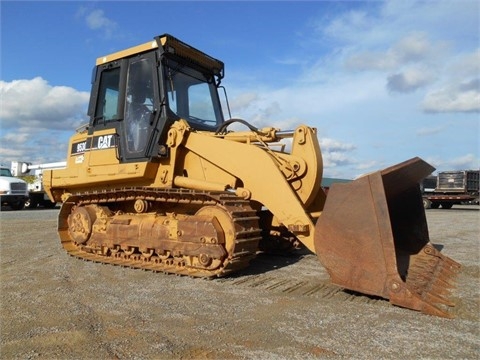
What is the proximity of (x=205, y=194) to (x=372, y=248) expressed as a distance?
2.47 meters

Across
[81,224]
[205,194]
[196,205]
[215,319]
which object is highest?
[205,194]

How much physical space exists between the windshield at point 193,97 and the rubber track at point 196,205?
1.49 metres

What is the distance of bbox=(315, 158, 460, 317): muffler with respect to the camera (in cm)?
454

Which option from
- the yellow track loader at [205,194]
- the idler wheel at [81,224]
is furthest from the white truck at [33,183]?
the idler wheel at [81,224]

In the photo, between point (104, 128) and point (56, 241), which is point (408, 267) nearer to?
point (104, 128)

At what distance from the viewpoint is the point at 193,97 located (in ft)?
A: 26.3

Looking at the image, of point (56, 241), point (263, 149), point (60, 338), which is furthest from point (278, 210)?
point (56, 241)

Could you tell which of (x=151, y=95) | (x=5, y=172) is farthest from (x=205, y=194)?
(x=5, y=172)

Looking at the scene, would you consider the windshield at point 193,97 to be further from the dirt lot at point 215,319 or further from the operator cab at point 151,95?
the dirt lot at point 215,319

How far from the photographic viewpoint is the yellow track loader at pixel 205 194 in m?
4.91

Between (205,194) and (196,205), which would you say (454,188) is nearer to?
(196,205)

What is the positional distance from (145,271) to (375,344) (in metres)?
3.93

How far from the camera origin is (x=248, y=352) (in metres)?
3.39

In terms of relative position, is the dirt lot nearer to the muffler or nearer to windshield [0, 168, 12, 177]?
the muffler
